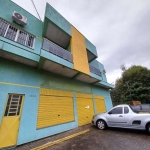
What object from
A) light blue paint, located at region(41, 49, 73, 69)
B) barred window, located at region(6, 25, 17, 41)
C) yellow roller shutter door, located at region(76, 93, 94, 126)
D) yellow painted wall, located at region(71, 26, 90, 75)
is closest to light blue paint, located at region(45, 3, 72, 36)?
yellow painted wall, located at region(71, 26, 90, 75)

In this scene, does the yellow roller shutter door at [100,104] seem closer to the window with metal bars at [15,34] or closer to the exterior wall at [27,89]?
the exterior wall at [27,89]

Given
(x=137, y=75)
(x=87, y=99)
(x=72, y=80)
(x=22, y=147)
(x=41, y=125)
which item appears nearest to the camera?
(x=22, y=147)

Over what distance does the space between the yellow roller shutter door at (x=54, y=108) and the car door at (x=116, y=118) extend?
2.93m

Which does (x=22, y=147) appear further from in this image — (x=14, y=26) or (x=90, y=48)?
(x=90, y=48)

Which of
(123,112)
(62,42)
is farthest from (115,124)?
(62,42)

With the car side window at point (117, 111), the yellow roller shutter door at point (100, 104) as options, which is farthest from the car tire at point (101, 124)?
the yellow roller shutter door at point (100, 104)

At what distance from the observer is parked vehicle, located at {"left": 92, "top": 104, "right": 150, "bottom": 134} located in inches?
205

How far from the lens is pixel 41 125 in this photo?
5.40m

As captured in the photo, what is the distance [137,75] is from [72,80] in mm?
21534

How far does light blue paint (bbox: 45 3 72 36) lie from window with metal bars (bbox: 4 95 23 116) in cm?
590

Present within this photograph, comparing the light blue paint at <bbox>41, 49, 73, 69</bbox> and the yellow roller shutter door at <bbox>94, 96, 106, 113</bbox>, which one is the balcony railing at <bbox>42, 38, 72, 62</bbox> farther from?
the yellow roller shutter door at <bbox>94, 96, 106, 113</bbox>

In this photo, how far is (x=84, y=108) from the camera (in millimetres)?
8734

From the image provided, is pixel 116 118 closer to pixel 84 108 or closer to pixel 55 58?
pixel 84 108

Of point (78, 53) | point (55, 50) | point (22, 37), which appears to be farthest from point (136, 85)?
point (22, 37)
